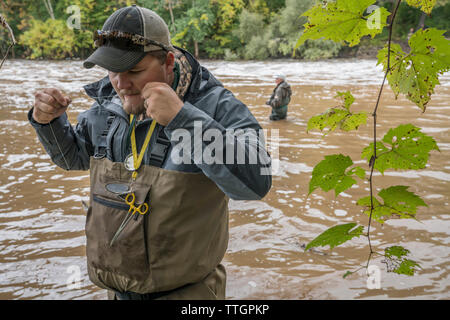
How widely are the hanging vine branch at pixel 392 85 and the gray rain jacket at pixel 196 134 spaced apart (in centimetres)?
50

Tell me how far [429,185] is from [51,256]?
259 inches

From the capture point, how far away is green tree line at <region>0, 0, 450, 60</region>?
1341 inches

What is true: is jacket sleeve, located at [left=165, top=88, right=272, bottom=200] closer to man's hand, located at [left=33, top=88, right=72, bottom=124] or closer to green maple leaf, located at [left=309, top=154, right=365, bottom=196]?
green maple leaf, located at [left=309, top=154, right=365, bottom=196]

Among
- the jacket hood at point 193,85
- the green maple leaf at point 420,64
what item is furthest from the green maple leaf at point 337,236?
the jacket hood at point 193,85

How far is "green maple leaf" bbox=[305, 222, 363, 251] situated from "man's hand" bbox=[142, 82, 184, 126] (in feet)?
2.49

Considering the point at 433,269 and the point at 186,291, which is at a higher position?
the point at 186,291

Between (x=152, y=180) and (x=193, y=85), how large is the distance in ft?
1.76

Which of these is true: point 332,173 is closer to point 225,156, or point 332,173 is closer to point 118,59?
point 225,156

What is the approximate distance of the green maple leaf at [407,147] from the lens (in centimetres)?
96

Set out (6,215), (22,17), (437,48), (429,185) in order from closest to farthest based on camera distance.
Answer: (437,48)
(6,215)
(429,185)
(22,17)

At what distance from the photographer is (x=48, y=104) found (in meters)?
1.97

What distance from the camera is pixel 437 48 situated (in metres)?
0.92

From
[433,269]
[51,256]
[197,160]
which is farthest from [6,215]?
[433,269]

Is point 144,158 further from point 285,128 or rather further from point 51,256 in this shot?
point 285,128
